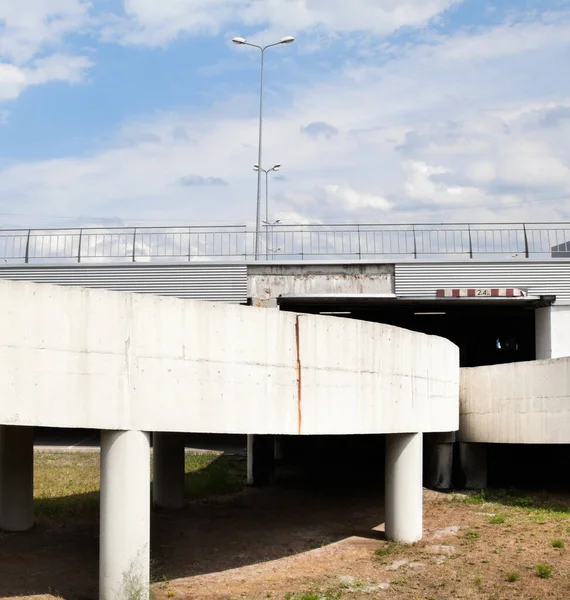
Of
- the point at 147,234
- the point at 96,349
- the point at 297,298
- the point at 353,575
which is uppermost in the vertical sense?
the point at 147,234

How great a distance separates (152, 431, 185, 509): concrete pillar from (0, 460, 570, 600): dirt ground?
448 mm

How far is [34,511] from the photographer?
17.3m

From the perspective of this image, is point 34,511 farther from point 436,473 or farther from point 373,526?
point 436,473

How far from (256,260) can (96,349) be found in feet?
45.1

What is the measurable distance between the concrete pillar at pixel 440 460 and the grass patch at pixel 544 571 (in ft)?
25.7

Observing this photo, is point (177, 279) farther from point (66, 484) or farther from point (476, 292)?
point (476, 292)

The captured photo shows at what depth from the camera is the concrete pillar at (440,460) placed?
20969 millimetres

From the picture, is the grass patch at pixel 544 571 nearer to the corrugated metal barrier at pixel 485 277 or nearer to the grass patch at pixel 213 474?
the grass patch at pixel 213 474

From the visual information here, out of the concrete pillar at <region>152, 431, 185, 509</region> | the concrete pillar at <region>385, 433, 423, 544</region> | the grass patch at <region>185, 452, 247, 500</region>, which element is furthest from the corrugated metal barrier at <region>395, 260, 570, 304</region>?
the concrete pillar at <region>385, 433, 423, 544</region>

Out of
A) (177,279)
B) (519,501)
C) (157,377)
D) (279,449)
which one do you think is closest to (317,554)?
(157,377)

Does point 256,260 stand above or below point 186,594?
above

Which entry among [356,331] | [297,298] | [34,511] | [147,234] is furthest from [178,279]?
[356,331]

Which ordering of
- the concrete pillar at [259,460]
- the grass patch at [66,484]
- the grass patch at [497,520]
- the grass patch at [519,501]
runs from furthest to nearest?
the concrete pillar at [259,460], the grass patch at [66,484], the grass patch at [519,501], the grass patch at [497,520]

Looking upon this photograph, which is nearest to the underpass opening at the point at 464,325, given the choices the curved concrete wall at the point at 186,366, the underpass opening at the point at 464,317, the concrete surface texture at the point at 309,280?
the underpass opening at the point at 464,317
